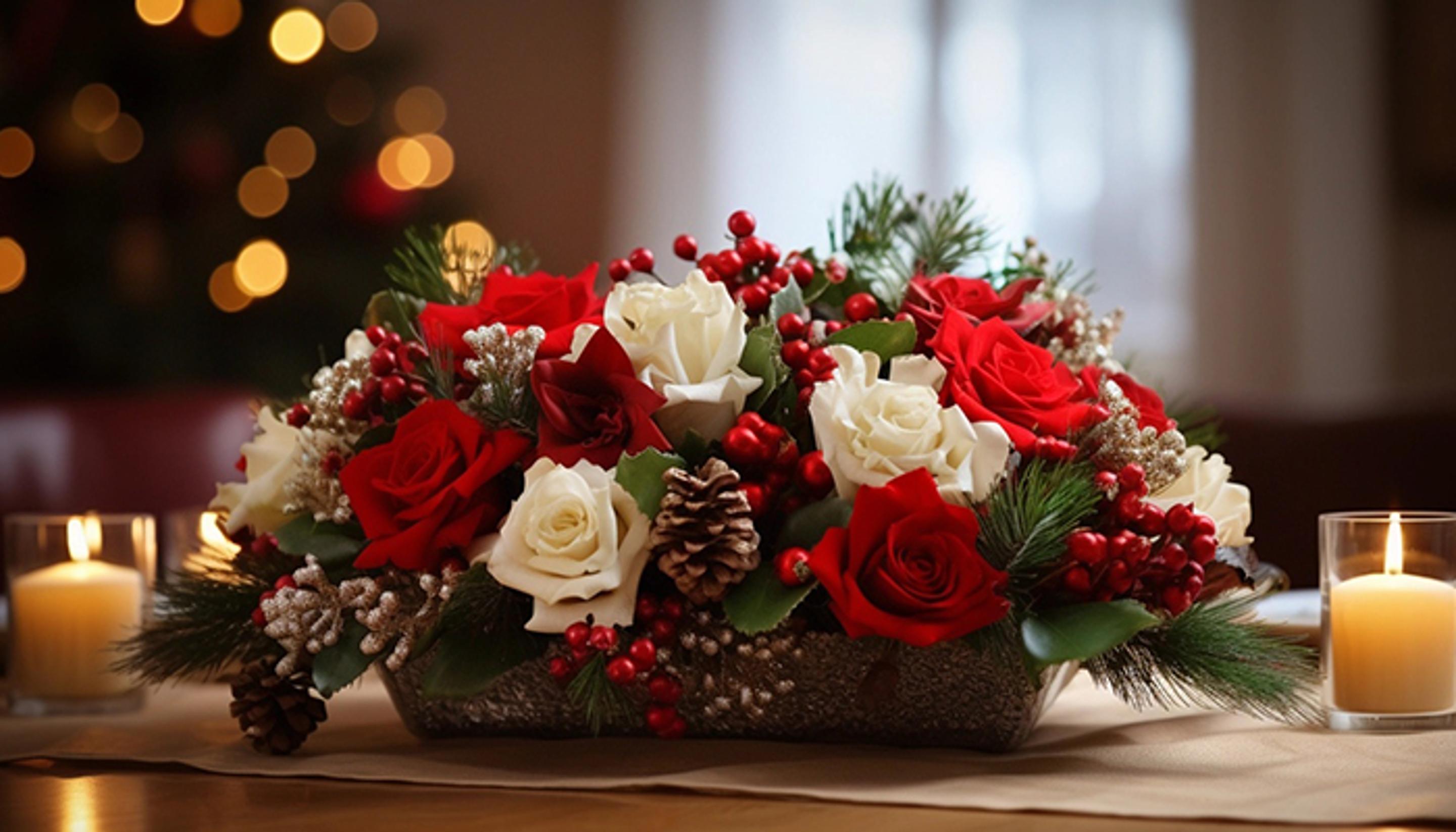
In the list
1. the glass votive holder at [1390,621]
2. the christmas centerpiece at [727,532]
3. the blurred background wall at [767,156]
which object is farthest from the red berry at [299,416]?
the blurred background wall at [767,156]

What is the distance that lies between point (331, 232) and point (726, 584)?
255 cm

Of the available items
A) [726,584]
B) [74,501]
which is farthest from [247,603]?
[74,501]

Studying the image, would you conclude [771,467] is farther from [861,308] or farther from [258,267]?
[258,267]

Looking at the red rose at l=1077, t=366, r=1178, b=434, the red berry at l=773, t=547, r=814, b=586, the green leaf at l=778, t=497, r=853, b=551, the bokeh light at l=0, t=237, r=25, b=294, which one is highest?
the bokeh light at l=0, t=237, r=25, b=294

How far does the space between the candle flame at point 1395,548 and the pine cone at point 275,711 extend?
616 mm

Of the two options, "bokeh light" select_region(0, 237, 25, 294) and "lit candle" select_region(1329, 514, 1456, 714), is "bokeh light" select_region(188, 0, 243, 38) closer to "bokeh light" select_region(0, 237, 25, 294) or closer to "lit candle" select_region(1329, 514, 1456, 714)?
"bokeh light" select_region(0, 237, 25, 294)

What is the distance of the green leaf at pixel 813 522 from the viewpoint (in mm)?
803

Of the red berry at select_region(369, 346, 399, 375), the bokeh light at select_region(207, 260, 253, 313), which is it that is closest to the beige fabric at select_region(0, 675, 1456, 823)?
the red berry at select_region(369, 346, 399, 375)

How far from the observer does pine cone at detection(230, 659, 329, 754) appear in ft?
2.99

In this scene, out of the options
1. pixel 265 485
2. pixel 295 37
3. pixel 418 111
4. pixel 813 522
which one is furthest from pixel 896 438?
pixel 418 111

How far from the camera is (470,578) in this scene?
2.73 ft

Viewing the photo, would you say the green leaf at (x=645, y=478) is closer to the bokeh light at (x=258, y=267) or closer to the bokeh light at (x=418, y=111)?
the bokeh light at (x=258, y=267)

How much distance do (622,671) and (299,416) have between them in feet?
0.89

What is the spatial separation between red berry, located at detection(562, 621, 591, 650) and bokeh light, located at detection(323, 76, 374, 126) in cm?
259
